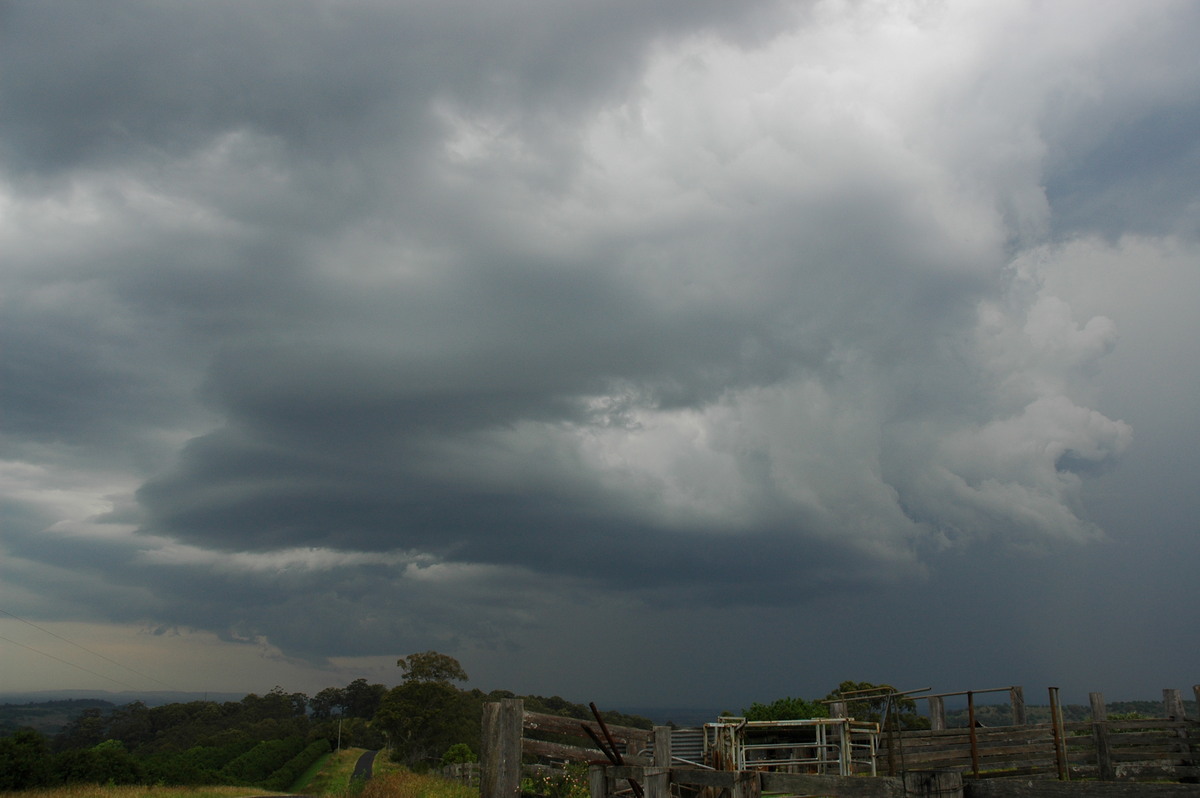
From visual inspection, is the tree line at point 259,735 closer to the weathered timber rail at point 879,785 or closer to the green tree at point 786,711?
the weathered timber rail at point 879,785

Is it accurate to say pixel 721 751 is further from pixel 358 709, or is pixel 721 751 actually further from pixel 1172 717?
pixel 358 709

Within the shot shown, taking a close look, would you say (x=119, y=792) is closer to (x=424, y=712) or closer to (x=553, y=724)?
(x=553, y=724)

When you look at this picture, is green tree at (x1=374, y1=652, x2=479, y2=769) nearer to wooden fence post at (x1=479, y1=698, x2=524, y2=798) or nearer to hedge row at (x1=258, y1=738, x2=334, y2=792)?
hedge row at (x1=258, y1=738, x2=334, y2=792)

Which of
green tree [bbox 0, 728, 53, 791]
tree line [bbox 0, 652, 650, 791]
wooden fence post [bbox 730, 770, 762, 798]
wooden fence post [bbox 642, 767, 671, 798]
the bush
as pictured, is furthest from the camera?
the bush

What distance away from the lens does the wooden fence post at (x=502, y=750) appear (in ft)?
34.2

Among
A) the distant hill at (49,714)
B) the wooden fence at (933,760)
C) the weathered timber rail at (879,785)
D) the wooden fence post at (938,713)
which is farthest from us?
the distant hill at (49,714)

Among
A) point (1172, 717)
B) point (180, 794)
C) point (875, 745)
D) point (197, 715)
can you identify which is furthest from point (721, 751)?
point (197, 715)

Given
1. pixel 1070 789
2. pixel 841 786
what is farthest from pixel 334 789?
pixel 1070 789

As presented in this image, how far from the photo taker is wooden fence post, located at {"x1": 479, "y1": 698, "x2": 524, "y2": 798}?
411 inches

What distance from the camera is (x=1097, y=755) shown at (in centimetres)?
2073

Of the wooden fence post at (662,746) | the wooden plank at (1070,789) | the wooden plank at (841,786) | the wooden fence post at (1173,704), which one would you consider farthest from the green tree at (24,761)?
the wooden fence post at (1173,704)

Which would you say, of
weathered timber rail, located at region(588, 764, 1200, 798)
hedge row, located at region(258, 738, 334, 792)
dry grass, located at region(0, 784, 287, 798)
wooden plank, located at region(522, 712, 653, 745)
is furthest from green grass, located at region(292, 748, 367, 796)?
Result: weathered timber rail, located at region(588, 764, 1200, 798)

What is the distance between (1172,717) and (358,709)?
127500 millimetres

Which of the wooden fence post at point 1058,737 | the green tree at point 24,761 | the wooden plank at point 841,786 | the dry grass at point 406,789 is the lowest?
the green tree at point 24,761
